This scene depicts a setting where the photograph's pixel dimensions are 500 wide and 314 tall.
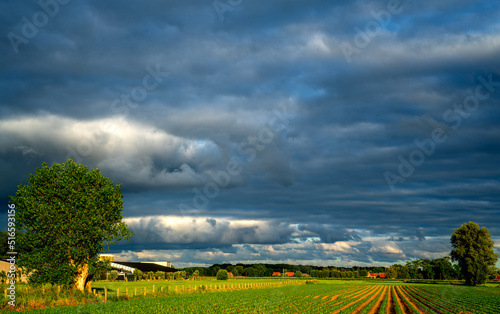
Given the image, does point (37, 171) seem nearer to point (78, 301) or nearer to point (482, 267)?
point (78, 301)

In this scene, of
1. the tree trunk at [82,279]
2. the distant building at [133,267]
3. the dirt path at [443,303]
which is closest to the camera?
the dirt path at [443,303]

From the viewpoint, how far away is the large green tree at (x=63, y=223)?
4625 centimetres

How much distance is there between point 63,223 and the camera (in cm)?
4728

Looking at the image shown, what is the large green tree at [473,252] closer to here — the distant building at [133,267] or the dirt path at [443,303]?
the dirt path at [443,303]

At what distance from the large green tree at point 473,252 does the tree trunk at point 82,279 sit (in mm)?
99618

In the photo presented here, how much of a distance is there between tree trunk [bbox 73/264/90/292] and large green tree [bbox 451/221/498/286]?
3922 inches

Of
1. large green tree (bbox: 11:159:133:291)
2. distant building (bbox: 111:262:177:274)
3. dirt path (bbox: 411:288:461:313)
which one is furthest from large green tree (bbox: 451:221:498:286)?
distant building (bbox: 111:262:177:274)

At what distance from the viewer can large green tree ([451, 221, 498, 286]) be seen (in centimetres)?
10931

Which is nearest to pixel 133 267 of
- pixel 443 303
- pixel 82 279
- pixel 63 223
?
pixel 82 279

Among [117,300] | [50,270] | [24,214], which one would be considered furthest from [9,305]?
[117,300]

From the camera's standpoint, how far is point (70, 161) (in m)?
49.9

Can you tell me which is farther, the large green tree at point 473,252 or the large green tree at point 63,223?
the large green tree at point 473,252

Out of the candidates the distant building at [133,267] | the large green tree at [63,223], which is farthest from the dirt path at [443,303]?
the distant building at [133,267]

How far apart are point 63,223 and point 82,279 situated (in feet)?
24.0
